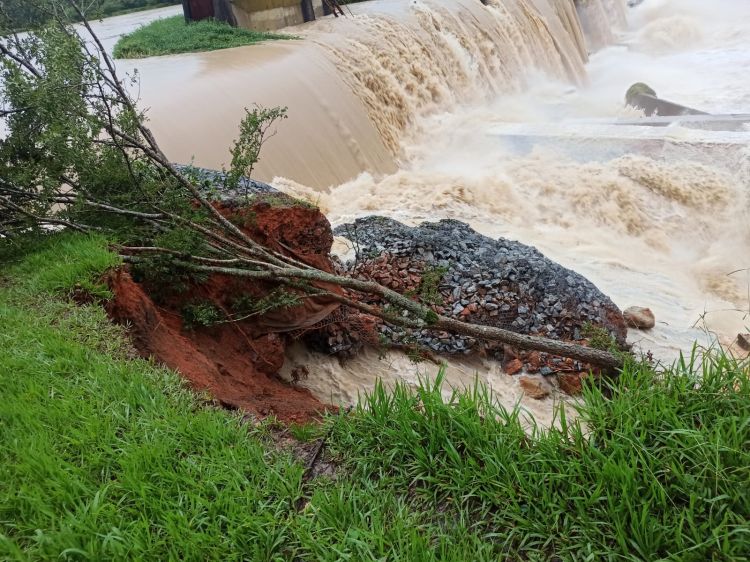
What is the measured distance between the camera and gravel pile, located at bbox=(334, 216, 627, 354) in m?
5.71

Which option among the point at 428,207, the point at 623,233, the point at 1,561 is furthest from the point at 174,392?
the point at 623,233

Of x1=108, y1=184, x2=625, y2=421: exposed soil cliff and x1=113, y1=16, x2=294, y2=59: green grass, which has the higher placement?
x1=113, y1=16, x2=294, y2=59: green grass

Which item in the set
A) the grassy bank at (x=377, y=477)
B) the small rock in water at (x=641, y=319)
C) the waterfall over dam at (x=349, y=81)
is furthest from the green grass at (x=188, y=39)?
the grassy bank at (x=377, y=477)

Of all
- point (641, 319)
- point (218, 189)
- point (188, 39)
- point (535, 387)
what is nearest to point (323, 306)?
point (218, 189)

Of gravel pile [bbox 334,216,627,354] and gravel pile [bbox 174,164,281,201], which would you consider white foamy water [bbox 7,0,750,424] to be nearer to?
gravel pile [bbox 334,216,627,354]

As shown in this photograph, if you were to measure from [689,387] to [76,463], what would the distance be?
2.72 m

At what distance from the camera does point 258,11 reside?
16812 millimetres

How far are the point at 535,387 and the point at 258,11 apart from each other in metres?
15.6

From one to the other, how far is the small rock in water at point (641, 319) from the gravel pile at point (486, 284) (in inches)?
12.9

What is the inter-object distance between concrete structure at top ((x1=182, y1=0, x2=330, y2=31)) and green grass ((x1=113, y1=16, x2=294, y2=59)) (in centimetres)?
50

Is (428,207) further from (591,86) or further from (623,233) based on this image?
(591,86)

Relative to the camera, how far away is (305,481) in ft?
8.18

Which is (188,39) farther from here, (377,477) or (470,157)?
(377,477)

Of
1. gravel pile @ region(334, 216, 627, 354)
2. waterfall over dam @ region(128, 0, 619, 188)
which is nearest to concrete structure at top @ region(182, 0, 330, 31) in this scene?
waterfall over dam @ region(128, 0, 619, 188)
